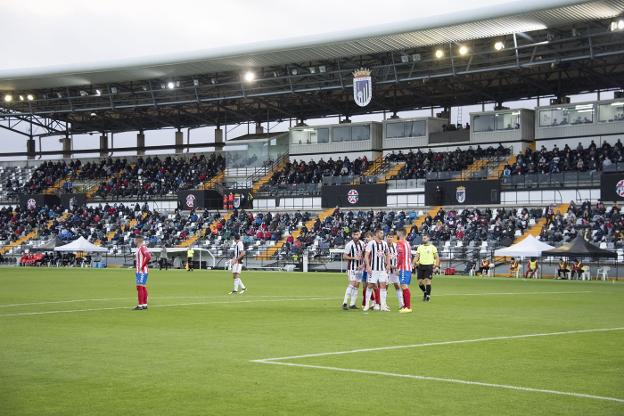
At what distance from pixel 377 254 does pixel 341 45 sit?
39.5 meters

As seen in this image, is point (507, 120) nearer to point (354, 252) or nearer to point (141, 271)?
point (354, 252)

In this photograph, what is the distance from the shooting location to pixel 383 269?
865 inches

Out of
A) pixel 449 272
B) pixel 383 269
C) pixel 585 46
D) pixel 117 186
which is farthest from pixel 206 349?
pixel 117 186

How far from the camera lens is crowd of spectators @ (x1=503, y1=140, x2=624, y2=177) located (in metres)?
59.0

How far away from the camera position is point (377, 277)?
72.5ft

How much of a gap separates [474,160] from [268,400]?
191 ft

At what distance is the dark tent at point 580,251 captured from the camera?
45.5 m

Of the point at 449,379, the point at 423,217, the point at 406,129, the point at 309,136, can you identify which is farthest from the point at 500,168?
the point at 449,379

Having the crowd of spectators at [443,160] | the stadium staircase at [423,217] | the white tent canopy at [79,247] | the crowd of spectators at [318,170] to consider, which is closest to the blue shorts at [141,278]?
the stadium staircase at [423,217]

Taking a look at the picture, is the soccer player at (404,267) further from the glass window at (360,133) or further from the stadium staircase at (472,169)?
the glass window at (360,133)

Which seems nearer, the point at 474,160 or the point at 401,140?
the point at 474,160

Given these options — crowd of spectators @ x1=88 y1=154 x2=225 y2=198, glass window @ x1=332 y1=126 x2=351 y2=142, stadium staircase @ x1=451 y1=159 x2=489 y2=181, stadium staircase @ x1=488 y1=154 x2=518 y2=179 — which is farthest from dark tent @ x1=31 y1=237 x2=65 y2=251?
stadium staircase @ x1=488 y1=154 x2=518 y2=179

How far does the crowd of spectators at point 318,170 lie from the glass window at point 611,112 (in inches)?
727

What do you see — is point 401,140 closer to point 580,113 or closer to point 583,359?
point 580,113
